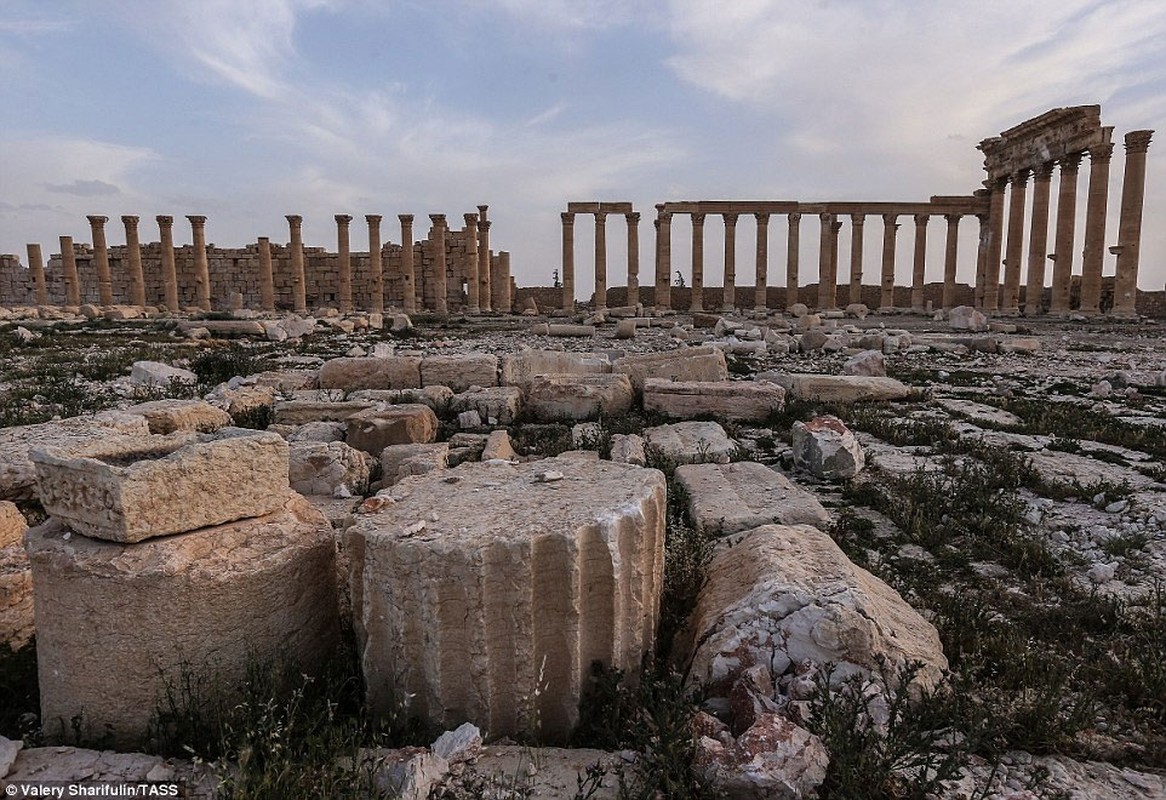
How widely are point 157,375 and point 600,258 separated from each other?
3101 cm

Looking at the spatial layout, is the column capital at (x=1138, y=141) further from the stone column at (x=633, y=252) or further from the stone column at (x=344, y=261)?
the stone column at (x=344, y=261)

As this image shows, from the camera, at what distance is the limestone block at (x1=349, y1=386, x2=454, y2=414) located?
9.40 meters

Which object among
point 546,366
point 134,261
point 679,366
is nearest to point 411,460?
point 546,366

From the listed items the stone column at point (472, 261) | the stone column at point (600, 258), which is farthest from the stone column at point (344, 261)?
the stone column at point (600, 258)

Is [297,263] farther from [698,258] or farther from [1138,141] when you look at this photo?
[1138,141]

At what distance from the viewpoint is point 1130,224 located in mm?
30703

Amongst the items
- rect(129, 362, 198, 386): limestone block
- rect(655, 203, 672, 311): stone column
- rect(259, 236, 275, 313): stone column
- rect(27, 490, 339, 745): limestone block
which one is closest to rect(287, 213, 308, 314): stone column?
rect(259, 236, 275, 313): stone column

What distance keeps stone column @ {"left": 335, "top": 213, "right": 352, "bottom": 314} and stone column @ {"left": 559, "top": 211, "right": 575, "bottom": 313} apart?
11.1 meters

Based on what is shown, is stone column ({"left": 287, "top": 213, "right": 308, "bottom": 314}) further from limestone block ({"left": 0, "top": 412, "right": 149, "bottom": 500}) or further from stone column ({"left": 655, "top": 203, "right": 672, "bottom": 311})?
limestone block ({"left": 0, "top": 412, "right": 149, "bottom": 500})

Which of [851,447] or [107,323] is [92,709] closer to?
[851,447]

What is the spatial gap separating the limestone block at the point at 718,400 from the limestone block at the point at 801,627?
219 inches

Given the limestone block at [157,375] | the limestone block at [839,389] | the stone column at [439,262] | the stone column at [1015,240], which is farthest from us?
the stone column at [439,262]

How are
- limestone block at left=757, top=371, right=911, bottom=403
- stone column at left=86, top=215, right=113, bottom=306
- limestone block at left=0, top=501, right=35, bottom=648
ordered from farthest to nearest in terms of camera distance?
stone column at left=86, top=215, right=113, bottom=306 < limestone block at left=757, top=371, right=911, bottom=403 < limestone block at left=0, top=501, right=35, bottom=648

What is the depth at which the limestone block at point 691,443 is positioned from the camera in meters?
6.85
